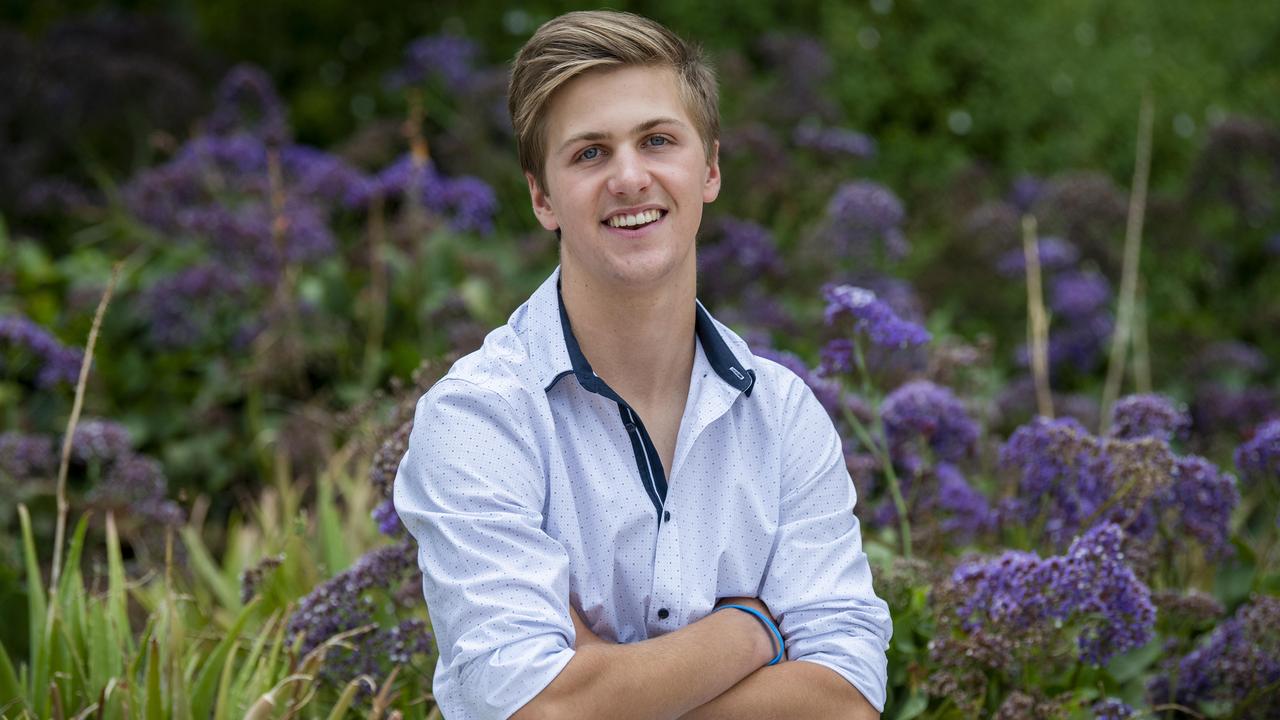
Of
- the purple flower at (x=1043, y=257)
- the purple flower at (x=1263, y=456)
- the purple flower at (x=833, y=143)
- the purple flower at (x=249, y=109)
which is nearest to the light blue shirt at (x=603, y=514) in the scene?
the purple flower at (x=1263, y=456)

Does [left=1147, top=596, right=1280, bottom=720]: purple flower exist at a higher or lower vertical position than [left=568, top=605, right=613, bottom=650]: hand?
lower

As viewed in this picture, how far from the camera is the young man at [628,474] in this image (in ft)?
→ 6.76

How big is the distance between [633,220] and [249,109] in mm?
4233

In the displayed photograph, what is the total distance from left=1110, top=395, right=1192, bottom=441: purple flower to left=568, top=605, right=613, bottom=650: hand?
164 cm

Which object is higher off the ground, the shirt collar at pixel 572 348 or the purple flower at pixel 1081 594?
the shirt collar at pixel 572 348

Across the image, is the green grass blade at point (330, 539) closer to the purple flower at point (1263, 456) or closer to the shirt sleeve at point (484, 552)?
the shirt sleeve at point (484, 552)

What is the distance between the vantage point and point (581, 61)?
2.15 metres

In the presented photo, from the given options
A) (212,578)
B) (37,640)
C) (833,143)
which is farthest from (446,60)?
(37,640)

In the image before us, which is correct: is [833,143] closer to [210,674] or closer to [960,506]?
[960,506]

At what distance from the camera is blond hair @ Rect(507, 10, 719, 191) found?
216 cm

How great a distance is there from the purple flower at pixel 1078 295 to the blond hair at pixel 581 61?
137 inches

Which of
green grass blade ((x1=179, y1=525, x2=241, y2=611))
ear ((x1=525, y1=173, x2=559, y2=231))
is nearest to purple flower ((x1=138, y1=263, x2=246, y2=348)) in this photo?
green grass blade ((x1=179, y1=525, x2=241, y2=611))

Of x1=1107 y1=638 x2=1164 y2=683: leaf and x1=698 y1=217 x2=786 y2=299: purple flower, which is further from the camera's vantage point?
x1=698 y1=217 x2=786 y2=299: purple flower

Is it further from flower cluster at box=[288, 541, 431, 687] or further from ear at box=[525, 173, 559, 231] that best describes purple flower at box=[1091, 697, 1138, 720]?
ear at box=[525, 173, 559, 231]
